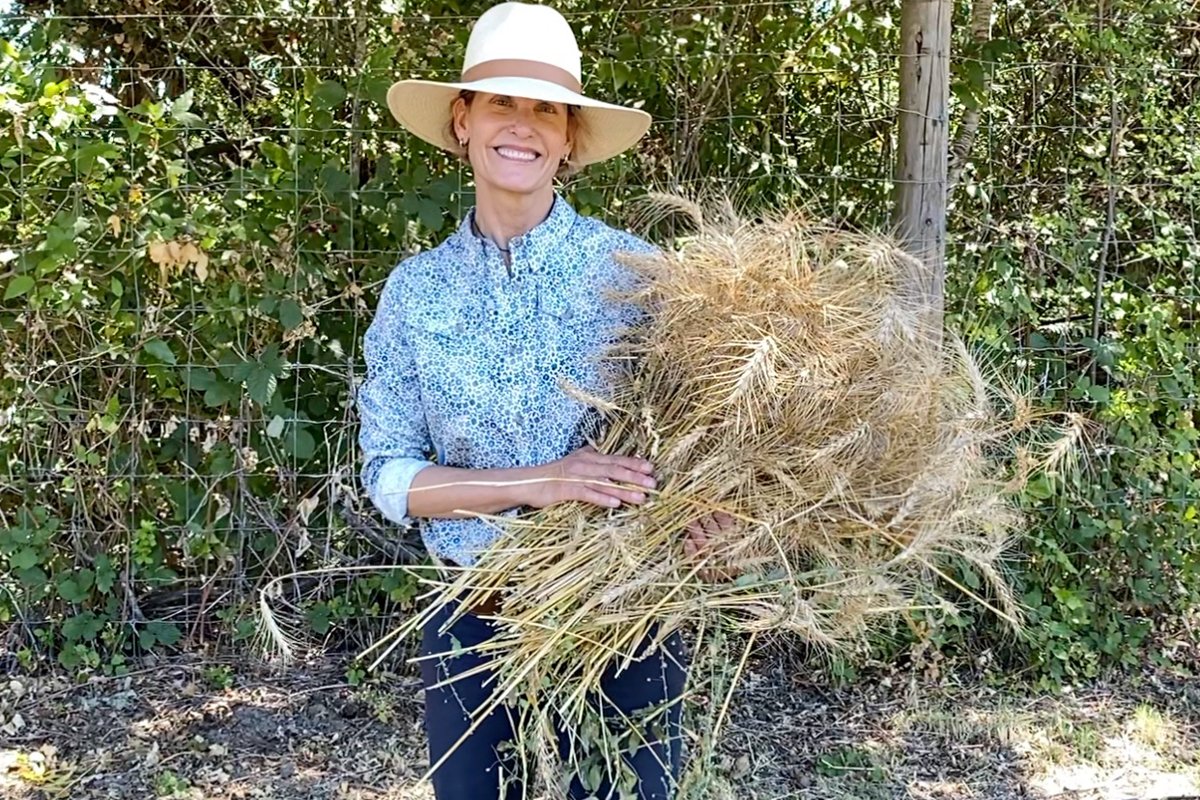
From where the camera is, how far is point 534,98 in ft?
4.74

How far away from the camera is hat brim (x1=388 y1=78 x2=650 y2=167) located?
1440mm

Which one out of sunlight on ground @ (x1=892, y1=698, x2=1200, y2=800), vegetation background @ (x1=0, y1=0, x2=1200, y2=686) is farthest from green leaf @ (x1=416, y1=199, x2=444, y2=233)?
sunlight on ground @ (x1=892, y1=698, x2=1200, y2=800)

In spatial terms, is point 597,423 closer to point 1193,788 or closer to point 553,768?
point 553,768

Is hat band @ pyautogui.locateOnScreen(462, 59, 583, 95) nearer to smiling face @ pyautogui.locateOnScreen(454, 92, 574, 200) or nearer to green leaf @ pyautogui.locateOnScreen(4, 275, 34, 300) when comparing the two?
smiling face @ pyautogui.locateOnScreen(454, 92, 574, 200)

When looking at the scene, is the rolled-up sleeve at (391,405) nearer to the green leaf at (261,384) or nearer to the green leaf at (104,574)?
the green leaf at (261,384)

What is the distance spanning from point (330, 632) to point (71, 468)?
34.5 inches

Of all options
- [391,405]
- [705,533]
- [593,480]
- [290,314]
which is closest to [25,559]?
[290,314]

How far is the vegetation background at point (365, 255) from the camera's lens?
267cm

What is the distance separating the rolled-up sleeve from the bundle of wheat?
9.8 inches

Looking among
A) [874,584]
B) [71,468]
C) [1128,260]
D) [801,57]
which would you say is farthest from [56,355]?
[1128,260]

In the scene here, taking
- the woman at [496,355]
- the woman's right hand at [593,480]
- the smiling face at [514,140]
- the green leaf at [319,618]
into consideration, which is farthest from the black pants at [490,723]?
the green leaf at [319,618]

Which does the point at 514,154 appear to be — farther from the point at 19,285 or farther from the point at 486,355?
the point at 19,285

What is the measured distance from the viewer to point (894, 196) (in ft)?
8.43

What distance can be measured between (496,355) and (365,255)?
4.62 feet
